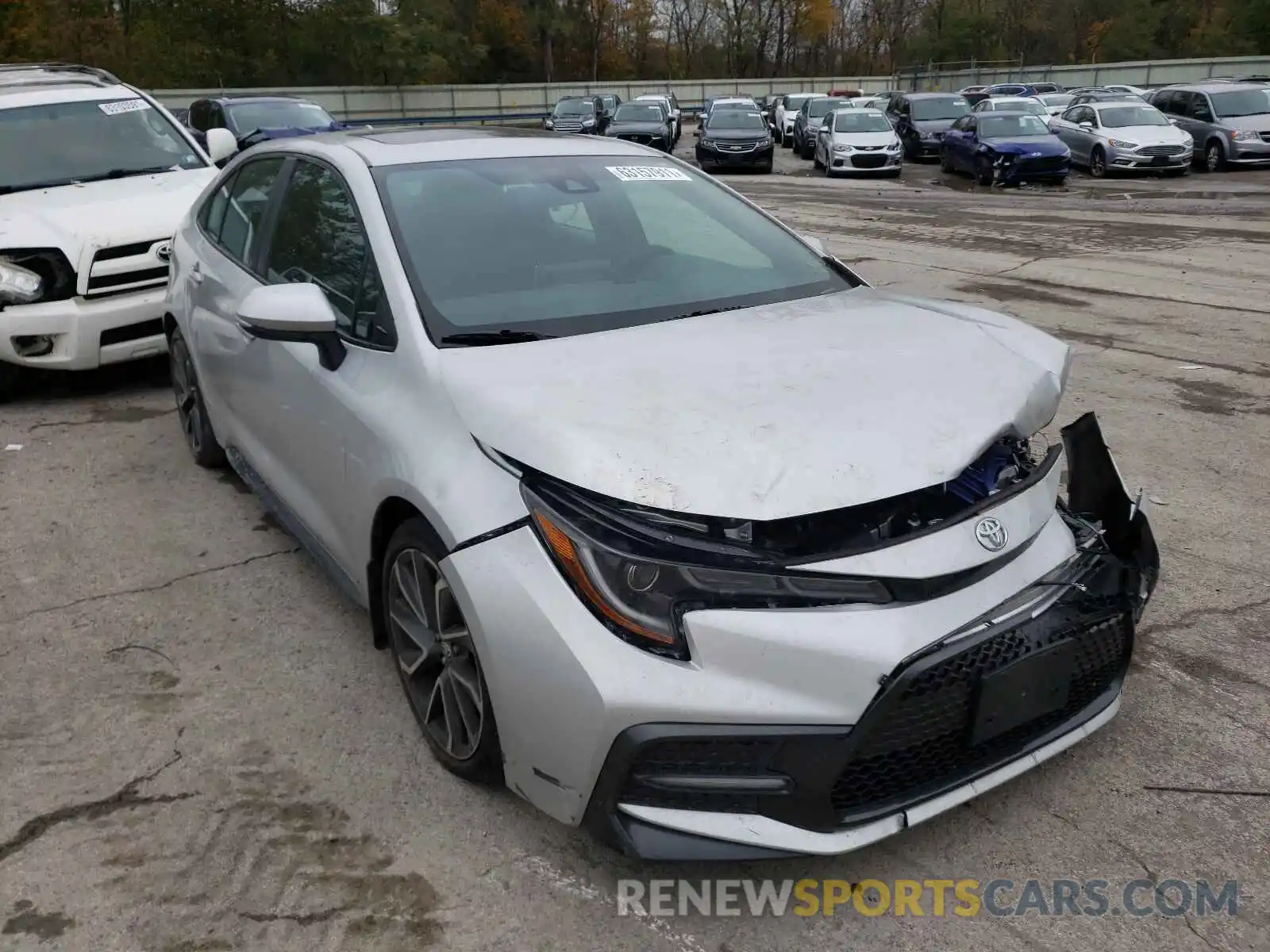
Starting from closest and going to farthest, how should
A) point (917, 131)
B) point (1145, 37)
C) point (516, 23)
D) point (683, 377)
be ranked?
point (683, 377)
point (917, 131)
point (1145, 37)
point (516, 23)

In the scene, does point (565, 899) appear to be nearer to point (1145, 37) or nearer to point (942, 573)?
point (942, 573)

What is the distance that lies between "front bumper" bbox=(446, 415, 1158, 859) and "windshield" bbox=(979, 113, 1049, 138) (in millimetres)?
21745

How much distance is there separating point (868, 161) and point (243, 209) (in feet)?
68.6

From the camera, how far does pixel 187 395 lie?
5523 mm

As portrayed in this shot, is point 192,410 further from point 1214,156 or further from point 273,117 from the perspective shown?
point 1214,156

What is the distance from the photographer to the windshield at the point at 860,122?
24.2m

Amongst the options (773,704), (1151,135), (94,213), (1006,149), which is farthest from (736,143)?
(773,704)

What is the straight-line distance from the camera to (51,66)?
925cm

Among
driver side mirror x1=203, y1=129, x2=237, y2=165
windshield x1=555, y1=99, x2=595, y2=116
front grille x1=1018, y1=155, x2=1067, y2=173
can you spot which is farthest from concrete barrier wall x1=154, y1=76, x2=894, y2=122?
driver side mirror x1=203, y1=129, x2=237, y2=165

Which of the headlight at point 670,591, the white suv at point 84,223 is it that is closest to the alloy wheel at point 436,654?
the headlight at point 670,591

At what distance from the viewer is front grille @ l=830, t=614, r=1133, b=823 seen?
2.33m

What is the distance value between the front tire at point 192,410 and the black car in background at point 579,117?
29.3m

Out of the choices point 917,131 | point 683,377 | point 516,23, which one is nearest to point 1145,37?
point 516,23

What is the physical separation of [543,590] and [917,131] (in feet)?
91.0
